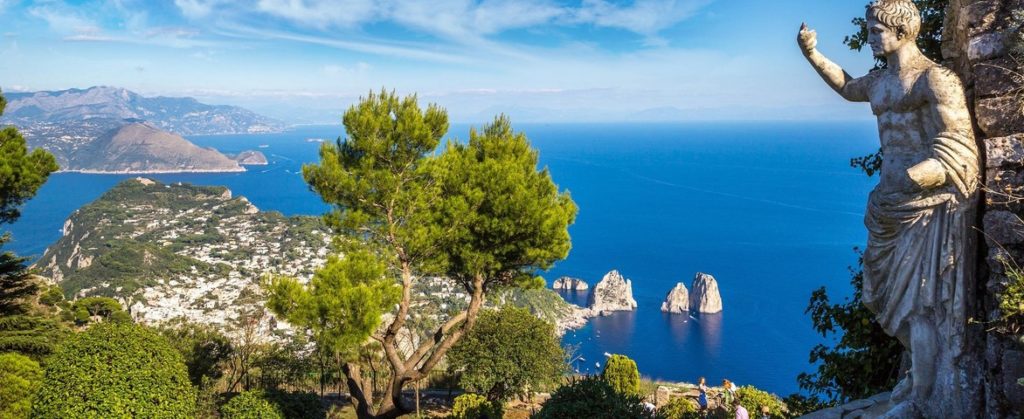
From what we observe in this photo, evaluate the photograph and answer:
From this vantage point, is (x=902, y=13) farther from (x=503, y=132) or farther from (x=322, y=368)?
(x=322, y=368)

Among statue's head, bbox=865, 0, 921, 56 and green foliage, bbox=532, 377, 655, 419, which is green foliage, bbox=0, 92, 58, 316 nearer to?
→ green foliage, bbox=532, 377, 655, 419

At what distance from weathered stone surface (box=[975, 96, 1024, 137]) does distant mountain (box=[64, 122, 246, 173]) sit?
6505 inches

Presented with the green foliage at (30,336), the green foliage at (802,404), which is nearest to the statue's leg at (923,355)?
the green foliage at (802,404)

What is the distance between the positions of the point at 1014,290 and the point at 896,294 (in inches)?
23.9

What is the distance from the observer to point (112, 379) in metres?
6.28

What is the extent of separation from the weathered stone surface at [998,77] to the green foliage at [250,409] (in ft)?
25.4

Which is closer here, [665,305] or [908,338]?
[908,338]

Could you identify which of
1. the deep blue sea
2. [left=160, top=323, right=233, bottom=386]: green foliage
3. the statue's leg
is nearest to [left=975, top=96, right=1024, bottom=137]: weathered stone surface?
the statue's leg

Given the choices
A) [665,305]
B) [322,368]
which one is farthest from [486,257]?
[665,305]

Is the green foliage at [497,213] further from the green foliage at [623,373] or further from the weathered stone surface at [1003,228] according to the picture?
the weathered stone surface at [1003,228]

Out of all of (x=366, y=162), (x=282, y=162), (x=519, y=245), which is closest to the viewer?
(x=366, y=162)

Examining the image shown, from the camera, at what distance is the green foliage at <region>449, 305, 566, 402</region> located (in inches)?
476

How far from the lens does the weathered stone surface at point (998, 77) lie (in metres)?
3.09

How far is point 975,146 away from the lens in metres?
3.17
